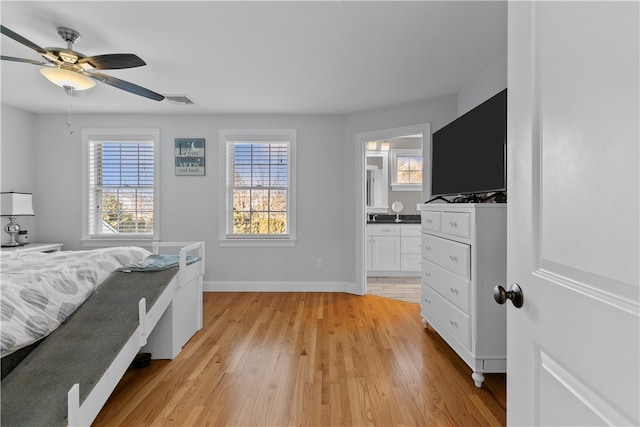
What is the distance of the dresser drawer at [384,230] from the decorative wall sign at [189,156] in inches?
107

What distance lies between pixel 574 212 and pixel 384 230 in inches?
173

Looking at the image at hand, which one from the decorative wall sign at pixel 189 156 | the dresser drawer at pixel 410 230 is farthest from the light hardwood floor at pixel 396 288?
the decorative wall sign at pixel 189 156

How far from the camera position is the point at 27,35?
2211 millimetres

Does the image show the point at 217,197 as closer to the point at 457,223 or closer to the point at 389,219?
the point at 389,219

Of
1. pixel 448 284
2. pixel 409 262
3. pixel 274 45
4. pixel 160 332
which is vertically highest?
pixel 274 45

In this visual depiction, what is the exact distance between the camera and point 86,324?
6.02ft

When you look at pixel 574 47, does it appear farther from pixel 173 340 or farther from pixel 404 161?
pixel 404 161

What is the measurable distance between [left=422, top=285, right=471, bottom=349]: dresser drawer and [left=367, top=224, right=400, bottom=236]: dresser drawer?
7.03 ft

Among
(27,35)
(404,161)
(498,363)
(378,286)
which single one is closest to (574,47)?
(498,363)

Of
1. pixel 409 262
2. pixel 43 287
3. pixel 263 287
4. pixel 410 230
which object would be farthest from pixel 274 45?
pixel 409 262

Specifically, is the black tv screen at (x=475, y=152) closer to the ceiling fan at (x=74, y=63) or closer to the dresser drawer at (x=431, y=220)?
the dresser drawer at (x=431, y=220)

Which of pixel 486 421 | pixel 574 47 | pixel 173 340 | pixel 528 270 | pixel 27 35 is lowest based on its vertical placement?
pixel 486 421

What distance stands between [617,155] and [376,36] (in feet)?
6.94

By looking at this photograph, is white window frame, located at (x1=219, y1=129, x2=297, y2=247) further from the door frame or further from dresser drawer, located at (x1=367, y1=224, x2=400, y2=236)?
dresser drawer, located at (x1=367, y1=224, x2=400, y2=236)
